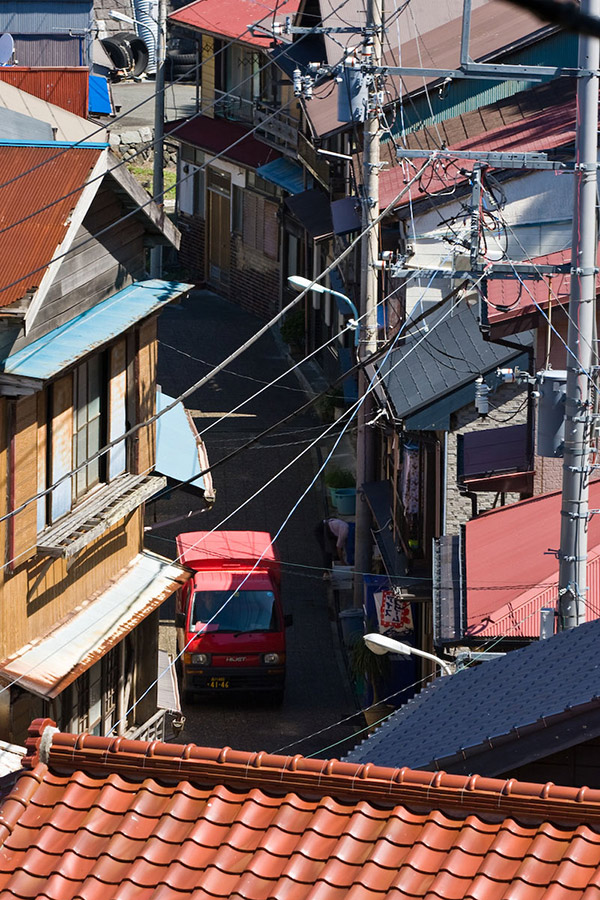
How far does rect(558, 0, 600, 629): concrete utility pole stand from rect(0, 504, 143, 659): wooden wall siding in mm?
5448

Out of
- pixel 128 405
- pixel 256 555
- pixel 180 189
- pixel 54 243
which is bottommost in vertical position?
pixel 256 555

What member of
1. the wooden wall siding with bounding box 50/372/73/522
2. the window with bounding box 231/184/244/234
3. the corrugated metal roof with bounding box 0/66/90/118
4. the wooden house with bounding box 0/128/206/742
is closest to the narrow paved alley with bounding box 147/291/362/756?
the window with bounding box 231/184/244/234

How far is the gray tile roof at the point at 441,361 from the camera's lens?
2156 cm

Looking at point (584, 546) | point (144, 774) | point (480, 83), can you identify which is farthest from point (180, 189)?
point (144, 774)

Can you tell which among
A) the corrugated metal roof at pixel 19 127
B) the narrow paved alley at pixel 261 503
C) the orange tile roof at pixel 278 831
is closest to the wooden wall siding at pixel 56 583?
the corrugated metal roof at pixel 19 127

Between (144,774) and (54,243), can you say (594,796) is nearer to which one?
(144,774)

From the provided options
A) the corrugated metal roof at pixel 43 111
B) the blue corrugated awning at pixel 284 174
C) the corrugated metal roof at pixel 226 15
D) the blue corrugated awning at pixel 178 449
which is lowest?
the blue corrugated awning at pixel 178 449

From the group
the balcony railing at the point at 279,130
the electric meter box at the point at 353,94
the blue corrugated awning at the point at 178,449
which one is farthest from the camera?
the balcony railing at the point at 279,130

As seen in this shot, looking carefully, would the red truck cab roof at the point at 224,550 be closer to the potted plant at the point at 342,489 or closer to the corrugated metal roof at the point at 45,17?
the potted plant at the point at 342,489

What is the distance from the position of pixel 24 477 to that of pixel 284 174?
29.5 meters

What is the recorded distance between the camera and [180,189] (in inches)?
2015

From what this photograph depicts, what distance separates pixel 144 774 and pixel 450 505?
13955mm

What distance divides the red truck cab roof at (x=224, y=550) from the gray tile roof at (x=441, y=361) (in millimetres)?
4372

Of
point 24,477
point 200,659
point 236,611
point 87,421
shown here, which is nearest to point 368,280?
point 236,611
